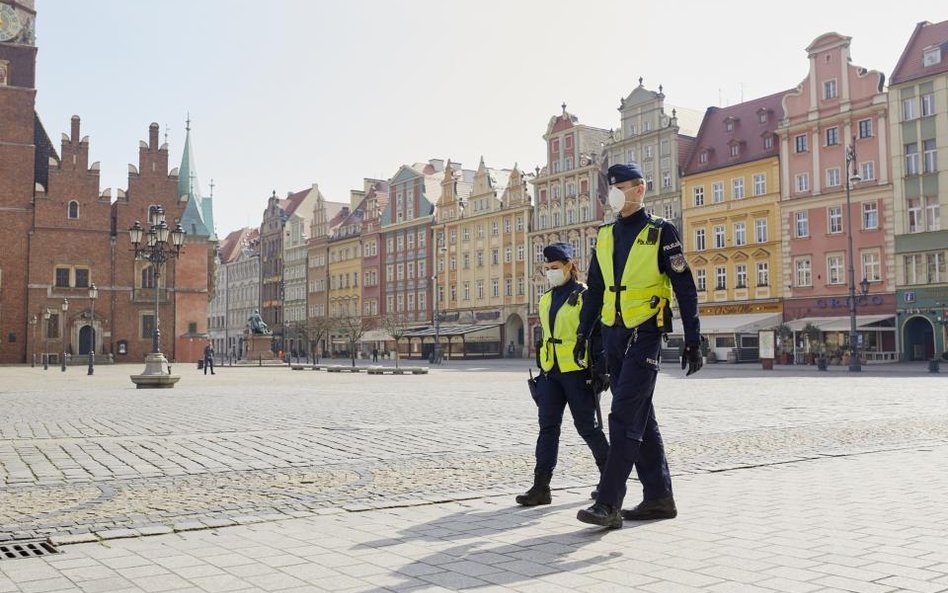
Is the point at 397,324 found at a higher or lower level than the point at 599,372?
higher

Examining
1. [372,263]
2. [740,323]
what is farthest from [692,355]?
[372,263]

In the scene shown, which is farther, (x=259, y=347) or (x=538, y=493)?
(x=259, y=347)

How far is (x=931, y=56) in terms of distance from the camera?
42.5 meters

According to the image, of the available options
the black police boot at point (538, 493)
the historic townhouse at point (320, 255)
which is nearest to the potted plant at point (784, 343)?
the black police boot at point (538, 493)

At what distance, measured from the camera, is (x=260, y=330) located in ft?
174

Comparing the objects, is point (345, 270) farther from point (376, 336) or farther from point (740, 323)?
point (740, 323)

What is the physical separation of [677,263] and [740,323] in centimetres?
4508

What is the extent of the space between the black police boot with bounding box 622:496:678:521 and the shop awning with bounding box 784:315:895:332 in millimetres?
40814

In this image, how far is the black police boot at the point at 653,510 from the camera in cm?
550

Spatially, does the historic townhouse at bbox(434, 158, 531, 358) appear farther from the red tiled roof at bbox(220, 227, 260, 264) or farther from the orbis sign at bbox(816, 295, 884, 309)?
the red tiled roof at bbox(220, 227, 260, 264)

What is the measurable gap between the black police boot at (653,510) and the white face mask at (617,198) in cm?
181

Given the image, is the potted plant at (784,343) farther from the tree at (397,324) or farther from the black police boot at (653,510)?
the black police boot at (653,510)

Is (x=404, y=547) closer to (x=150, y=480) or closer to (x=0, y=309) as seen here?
(x=150, y=480)

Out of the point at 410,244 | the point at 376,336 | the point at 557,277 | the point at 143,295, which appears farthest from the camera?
the point at 410,244
